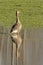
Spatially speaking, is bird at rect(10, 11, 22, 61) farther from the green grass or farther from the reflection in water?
the green grass

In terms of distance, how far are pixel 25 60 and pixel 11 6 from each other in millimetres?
3016

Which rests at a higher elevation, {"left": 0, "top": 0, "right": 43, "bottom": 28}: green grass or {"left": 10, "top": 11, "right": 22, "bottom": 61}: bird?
{"left": 10, "top": 11, "right": 22, "bottom": 61}: bird

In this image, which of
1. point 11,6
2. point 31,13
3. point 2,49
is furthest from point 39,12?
point 2,49

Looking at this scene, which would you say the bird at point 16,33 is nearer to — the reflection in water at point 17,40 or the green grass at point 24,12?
the reflection in water at point 17,40

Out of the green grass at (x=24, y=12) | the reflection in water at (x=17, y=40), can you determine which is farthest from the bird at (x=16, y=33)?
the green grass at (x=24, y=12)

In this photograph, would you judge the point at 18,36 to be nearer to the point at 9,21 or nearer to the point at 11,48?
the point at 11,48

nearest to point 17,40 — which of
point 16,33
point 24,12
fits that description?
point 16,33

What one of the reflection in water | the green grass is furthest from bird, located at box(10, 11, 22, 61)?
the green grass

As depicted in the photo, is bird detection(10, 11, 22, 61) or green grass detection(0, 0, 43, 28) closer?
bird detection(10, 11, 22, 61)

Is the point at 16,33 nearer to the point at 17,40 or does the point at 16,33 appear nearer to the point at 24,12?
the point at 17,40

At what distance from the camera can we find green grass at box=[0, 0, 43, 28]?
580 centimetres

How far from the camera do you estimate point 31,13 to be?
6504 millimetres

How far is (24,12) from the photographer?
21.5ft

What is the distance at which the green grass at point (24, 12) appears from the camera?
228 inches
